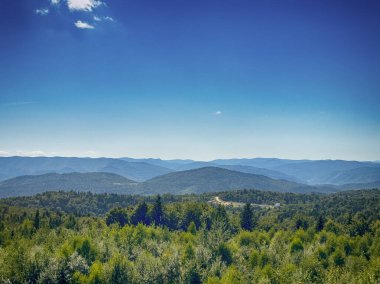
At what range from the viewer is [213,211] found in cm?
15162

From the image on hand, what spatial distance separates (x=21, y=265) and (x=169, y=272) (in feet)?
89.8

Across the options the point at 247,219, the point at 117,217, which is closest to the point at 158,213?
the point at 117,217

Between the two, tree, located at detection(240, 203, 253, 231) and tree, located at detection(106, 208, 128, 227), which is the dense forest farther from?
tree, located at detection(106, 208, 128, 227)

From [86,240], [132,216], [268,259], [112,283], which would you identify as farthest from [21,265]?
[132,216]

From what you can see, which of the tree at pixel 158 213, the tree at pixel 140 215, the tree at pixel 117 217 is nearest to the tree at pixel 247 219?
the tree at pixel 158 213

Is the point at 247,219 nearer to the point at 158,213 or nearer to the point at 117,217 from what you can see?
the point at 158,213

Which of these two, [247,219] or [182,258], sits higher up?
[182,258]

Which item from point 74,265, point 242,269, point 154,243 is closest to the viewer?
point 74,265

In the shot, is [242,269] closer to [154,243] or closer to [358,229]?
[154,243]

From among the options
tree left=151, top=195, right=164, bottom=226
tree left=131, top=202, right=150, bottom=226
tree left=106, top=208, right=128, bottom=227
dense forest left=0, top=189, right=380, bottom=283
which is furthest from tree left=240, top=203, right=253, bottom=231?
tree left=106, top=208, right=128, bottom=227

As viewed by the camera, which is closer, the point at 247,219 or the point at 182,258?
the point at 182,258

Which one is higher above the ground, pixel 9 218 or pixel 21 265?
pixel 21 265

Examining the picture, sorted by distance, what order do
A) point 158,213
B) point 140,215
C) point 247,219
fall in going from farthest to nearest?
point 158,213 → point 140,215 → point 247,219

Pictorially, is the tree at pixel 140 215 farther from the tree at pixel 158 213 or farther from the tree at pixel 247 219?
the tree at pixel 247 219
